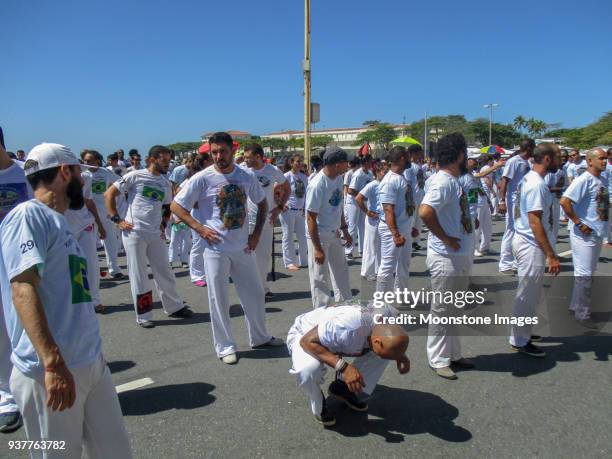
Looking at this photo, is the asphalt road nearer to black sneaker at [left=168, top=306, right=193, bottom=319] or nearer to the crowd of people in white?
the crowd of people in white

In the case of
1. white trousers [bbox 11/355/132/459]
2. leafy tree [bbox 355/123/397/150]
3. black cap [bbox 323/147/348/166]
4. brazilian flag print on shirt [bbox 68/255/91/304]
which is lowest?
white trousers [bbox 11/355/132/459]

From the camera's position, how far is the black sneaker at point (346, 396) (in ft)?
11.4

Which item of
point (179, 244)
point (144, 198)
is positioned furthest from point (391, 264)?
point (179, 244)

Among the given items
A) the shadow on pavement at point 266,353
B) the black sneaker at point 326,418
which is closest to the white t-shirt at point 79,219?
the shadow on pavement at point 266,353

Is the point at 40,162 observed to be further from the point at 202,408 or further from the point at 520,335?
the point at 520,335

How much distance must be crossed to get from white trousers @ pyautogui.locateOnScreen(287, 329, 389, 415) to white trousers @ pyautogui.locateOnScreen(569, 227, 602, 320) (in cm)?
329

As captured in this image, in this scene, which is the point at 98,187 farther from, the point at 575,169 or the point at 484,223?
the point at 575,169

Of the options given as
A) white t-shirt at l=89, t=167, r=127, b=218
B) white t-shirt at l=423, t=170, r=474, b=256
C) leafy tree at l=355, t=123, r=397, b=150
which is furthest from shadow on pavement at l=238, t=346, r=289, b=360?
leafy tree at l=355, t=123, r=397, b=150

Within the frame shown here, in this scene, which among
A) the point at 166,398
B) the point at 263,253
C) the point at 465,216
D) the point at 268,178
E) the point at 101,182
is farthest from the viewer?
the point at 101,182

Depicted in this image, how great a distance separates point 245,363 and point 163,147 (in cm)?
303

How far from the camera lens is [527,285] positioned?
4.59 metres

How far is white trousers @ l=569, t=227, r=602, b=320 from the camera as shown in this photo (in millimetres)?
5344

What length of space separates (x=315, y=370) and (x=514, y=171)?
6.82 metres

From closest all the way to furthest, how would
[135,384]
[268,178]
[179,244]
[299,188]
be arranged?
[135,384] → [268,178] → [299,188] → [179,244]
